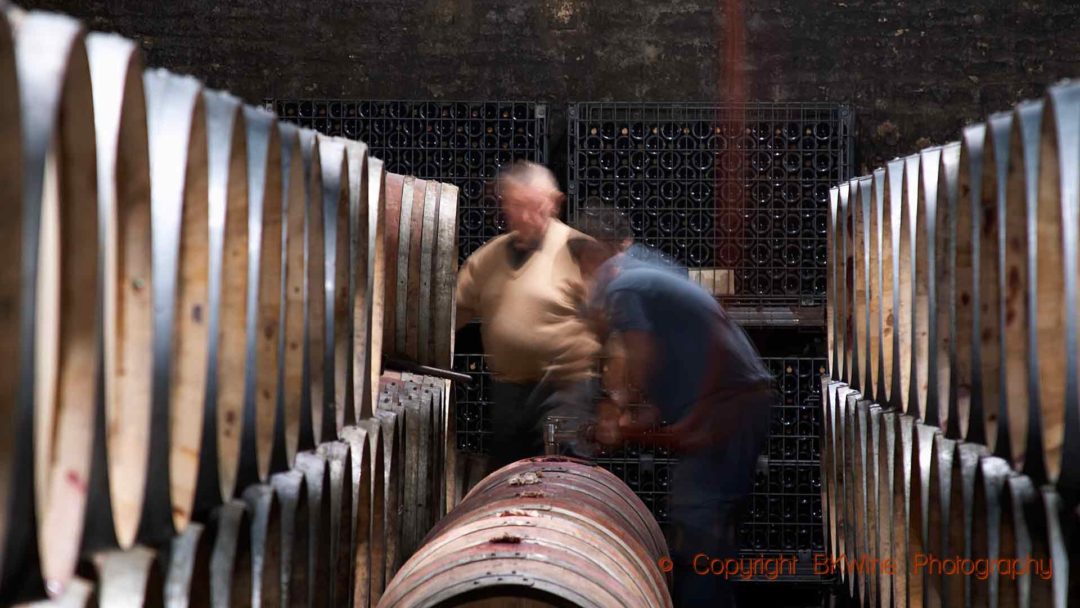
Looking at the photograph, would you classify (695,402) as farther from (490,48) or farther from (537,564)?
(490,48)

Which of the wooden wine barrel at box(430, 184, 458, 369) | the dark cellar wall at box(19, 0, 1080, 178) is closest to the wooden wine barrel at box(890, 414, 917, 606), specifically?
the wooden wine barrel at box(430, 184, 458, 369)

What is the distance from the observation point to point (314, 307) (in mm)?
2744

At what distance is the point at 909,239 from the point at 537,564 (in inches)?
53.9

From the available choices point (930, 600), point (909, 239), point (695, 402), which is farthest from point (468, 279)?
point (930, 600)

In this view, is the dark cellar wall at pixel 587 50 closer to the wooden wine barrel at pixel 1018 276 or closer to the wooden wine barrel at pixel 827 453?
the wooden wine barrel at pixel 827 453

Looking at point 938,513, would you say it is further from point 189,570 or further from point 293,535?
point 189,570

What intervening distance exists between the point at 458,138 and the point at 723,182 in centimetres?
156

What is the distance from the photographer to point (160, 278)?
5.68 feet

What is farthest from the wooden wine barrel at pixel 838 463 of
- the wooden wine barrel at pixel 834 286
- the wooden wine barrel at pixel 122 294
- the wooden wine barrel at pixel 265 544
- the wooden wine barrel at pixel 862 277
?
the wooden wine barrel at pixel 122 294

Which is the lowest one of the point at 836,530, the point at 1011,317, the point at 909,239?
the point at 836,530

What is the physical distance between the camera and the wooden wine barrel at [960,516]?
259cm

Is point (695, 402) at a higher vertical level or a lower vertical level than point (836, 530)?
higher

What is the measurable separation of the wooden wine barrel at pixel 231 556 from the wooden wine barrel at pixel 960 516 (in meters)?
1.40

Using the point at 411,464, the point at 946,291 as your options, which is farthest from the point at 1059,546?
the point at 411,464
